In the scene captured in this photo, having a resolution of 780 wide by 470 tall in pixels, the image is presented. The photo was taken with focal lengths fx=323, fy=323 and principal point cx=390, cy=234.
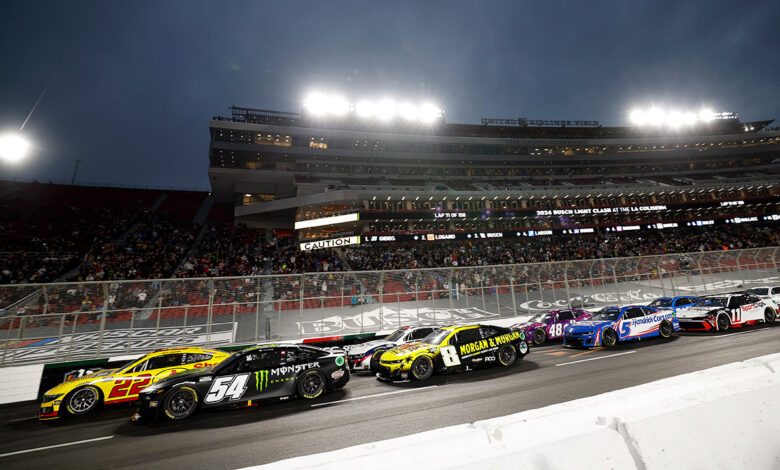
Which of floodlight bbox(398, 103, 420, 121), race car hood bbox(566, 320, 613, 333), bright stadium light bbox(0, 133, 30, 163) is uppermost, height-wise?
floodlight bbox(398, 103, 420, 121)

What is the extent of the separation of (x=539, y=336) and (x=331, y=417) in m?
9.88

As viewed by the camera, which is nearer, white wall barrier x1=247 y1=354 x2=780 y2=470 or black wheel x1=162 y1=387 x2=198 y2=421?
white wall barrier x1=247 y1=354 x2=780 y2=470

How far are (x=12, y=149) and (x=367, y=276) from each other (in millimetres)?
36532

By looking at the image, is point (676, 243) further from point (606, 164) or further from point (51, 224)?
point (51, 224)

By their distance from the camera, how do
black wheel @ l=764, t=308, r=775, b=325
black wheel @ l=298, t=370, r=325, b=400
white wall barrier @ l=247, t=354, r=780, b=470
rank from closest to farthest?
white wall barrier @ l=247, t=354, r=780, b=470 → black wheel @ l=298, t=370, r=325, b=400 → black wheel @ l=764, t=308, r=775, b=325

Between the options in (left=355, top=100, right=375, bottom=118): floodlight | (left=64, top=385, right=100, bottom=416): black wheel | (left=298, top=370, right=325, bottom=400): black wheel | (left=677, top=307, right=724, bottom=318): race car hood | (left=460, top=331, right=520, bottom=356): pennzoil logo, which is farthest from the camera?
(left=355, top=100, right=375, bottom=118): floodlight

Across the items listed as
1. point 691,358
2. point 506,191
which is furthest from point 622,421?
point 506,191

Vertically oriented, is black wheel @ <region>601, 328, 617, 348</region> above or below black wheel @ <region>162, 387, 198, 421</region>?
above

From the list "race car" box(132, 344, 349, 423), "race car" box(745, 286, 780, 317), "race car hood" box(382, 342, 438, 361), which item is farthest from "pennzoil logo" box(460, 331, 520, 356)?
"race car" box(745, 286, 780, 317)

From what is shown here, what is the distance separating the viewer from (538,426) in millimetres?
1981

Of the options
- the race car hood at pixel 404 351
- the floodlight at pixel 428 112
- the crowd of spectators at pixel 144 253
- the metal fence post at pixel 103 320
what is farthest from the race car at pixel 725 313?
the floodlight at pixel 428 112

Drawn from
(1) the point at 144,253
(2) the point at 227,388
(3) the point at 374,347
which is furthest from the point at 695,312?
(1) the point at 144,253

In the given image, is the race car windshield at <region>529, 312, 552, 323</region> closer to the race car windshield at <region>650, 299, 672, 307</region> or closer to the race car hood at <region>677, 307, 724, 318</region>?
the race car hood at <region>677, 307, 724, 318</region>

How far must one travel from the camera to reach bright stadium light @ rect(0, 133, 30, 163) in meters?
27.8
